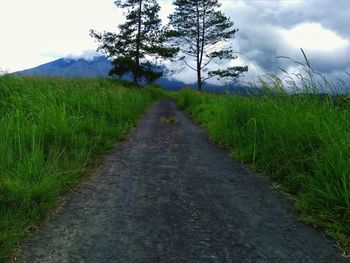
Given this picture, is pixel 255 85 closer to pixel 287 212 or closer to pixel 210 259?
pixel 287 212

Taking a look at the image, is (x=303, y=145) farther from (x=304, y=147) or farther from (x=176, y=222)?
(x=176, y=222)

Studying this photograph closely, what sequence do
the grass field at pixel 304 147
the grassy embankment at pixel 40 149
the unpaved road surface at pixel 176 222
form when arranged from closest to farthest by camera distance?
the unpaved road surface at pixel 176 222 → the grassy embankment at pixel 40 149 → the grass field at pixel 304 147

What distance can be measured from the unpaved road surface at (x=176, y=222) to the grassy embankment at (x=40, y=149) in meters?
0.19

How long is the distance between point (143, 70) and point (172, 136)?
25.6m

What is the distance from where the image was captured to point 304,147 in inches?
192

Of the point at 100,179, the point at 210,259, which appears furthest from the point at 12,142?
the point at 210,259

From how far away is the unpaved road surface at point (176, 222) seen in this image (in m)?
3.00

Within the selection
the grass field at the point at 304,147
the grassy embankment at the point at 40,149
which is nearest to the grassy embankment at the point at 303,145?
the grass field at the point at 304,147

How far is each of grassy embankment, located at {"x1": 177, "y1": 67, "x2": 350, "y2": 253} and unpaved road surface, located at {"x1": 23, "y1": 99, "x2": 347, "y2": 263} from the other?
23 centimetres

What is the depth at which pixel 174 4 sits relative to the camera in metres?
33.7

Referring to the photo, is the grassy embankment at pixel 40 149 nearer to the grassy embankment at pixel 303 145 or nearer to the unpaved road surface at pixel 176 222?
the unpaved road surface at pixel 176 222

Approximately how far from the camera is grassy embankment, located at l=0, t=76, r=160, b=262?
11.6 feet

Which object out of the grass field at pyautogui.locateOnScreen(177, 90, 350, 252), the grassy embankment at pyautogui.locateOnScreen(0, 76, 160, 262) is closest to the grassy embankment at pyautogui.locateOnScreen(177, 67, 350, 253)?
the grass field at pyautogui.locateOnScreen(177, 90, 350, 252)

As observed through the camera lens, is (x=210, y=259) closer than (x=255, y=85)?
Yes
